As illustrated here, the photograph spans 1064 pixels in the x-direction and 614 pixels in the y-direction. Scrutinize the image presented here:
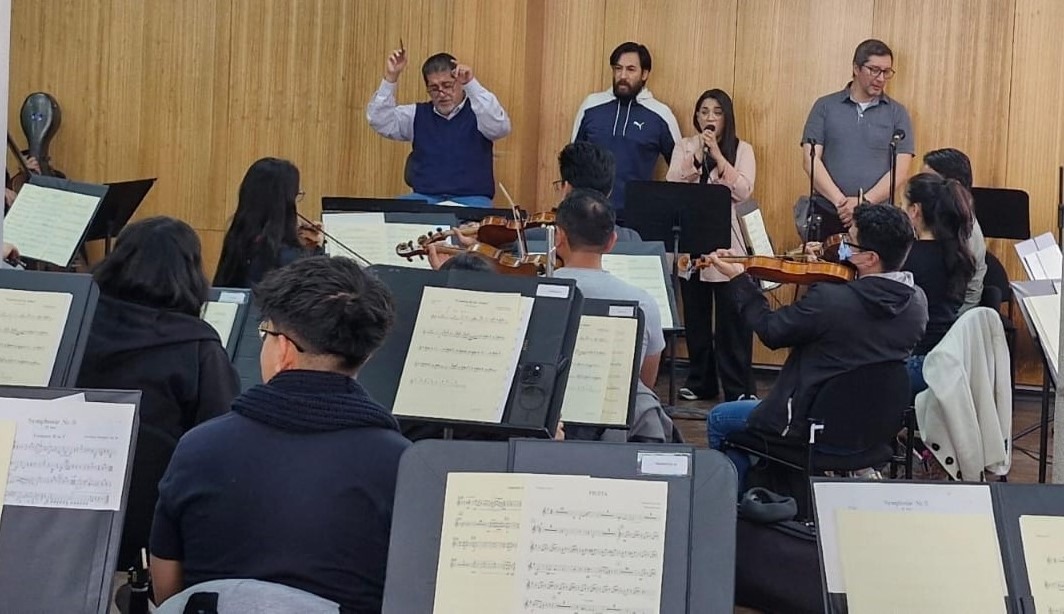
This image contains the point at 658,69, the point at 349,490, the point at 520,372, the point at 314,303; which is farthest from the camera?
the point at 658,69

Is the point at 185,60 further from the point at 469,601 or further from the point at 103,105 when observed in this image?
the point at 469,601

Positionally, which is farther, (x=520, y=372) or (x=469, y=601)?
(x=520, y=372)

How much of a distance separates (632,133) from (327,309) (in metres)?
5.60

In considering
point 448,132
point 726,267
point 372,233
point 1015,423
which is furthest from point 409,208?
point 1015,423

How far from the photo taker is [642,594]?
2121 mm

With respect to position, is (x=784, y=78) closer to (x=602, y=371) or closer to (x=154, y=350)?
(x=602, y=371)

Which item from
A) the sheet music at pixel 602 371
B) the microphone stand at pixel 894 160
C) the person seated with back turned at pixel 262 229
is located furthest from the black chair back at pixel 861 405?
the microphone stand at pixel 894 160

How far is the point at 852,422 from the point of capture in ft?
14.8

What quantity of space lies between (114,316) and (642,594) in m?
1.78

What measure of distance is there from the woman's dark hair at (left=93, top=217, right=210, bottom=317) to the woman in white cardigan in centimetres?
422

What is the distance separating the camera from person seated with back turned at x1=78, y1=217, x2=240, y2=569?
11.0 feet

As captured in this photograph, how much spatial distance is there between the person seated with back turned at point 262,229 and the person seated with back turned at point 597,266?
1.06m

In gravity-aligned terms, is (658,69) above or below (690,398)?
above

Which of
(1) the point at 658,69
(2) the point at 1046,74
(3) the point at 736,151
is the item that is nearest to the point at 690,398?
(3) the point at 736,151
